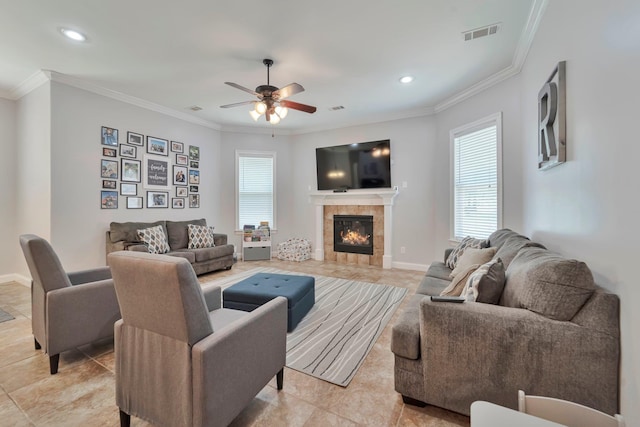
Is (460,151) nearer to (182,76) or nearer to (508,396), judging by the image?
(508,396)

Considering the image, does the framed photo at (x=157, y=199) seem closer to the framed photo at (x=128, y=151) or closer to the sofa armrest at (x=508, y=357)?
the framed photo at (x=128, y=151)

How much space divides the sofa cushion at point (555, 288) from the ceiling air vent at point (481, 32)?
7.71 feet

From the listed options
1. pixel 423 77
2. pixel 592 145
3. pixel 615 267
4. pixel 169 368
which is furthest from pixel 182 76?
pixel 615 267

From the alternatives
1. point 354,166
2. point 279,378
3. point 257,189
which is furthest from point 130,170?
point 279,378

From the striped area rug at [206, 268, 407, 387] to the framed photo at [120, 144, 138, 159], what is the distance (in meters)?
2.54

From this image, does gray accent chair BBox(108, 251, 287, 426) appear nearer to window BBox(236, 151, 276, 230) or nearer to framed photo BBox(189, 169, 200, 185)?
framed photo BBox(189, 169, 200, 185)

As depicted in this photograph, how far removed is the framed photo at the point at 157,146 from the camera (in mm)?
4543

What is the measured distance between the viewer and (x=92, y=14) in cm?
241

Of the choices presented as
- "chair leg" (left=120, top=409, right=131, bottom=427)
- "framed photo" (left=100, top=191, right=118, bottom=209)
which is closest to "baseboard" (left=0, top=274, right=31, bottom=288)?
"framed photo" (left=100, top=191, right=118, bottom=209)

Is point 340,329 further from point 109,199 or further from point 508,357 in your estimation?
point 109,199

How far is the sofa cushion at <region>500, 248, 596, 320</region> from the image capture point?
1.28 metres

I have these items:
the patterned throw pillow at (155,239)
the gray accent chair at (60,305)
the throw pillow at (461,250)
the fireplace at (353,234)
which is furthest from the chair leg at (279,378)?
the fireplace at (353,234)

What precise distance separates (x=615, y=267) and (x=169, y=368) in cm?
212

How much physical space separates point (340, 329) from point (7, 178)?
540cm
